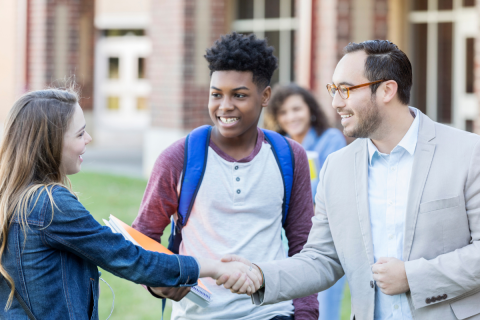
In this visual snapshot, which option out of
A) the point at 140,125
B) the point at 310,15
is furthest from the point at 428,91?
the point at 140,125

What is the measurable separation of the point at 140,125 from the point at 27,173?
19.9m

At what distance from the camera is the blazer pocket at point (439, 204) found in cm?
245

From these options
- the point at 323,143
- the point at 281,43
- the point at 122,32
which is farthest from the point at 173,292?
the point at 122,32

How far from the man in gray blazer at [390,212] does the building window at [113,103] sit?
2031 cm

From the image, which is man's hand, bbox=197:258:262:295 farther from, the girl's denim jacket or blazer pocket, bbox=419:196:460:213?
blazer pocket, bbox=419:196:460:213

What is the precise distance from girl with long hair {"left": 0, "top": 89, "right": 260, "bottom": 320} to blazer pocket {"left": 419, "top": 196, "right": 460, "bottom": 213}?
1.00 metres

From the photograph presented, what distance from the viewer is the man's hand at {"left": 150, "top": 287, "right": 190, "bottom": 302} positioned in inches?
107

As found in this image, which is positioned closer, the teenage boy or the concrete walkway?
the teenage boy

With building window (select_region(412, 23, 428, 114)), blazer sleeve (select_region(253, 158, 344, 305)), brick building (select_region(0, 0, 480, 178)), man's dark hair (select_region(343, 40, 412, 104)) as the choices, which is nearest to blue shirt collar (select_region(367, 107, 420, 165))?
man's dark hair (select_region(343, 40, 412, 104))

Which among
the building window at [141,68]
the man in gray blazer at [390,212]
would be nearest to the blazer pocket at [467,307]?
the man in gray blazer at [390,212]

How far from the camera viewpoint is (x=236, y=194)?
117 inches

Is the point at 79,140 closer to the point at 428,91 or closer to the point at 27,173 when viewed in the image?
the point at 27,173

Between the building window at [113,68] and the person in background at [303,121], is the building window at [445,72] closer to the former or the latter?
the person in background at [303,121]

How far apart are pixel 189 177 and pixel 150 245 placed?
1.23 ft
